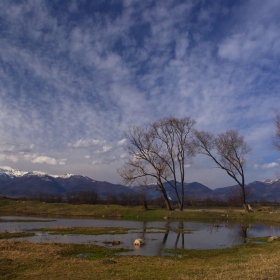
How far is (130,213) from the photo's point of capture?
43.6m

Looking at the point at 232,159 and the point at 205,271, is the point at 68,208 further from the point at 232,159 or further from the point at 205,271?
the point at 205,271

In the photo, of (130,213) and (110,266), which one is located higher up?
(130,213)

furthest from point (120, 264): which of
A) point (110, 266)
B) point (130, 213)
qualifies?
point (130, 213)

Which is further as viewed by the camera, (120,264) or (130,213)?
(130,213)

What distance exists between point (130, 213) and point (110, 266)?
32.6 meters

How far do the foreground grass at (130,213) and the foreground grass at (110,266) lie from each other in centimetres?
2537

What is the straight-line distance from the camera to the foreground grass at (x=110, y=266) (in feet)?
32.5

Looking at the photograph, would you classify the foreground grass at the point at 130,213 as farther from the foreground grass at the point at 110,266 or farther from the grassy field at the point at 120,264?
the foreground grass at the point at 110,266

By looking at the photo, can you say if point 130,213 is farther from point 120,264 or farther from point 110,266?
point 110,266

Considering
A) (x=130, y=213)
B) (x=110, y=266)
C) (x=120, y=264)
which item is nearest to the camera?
(x=110, y=266)

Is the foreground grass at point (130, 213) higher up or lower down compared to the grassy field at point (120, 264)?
higher up

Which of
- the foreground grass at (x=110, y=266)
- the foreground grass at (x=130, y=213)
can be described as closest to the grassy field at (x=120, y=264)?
the foreground grass at (x=110, y=266)

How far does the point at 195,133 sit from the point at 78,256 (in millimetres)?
38084

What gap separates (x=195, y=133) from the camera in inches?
1928
